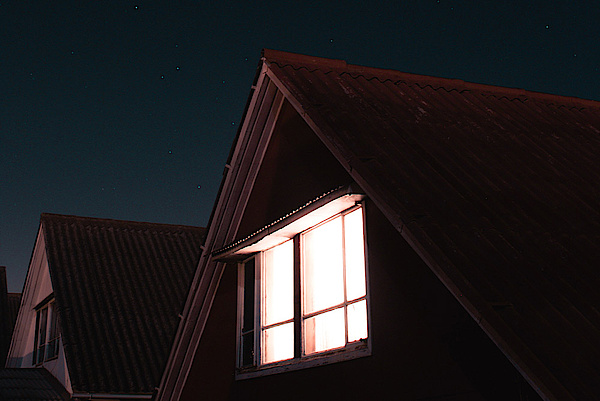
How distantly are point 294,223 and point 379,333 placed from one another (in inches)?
69.4

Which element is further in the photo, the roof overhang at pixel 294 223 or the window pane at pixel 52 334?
the window pane at pixel 52 334

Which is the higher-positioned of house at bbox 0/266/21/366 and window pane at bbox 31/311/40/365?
house at bbox 0/266/21/366

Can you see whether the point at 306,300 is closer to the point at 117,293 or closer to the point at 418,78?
the point at 418,78

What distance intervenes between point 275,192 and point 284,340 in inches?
73.5

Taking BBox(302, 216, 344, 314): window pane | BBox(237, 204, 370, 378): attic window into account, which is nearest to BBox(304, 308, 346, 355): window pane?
BBox(237, 204, 370, 378): attic window

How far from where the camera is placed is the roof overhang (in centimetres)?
677

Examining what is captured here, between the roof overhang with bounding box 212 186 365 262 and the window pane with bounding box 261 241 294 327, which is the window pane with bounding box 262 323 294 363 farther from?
the roof overhang with bounding box 212 186 365 262

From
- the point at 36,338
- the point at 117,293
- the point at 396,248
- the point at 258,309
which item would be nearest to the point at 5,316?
the point at 36,338

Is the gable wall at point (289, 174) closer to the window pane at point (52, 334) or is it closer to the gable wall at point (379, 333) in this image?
the gable wall at point (379, 333)

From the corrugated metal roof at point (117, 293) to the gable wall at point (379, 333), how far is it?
12.2ft

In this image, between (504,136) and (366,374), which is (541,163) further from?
(366,374)

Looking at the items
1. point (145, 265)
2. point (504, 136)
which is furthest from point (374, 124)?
point (145, 265)

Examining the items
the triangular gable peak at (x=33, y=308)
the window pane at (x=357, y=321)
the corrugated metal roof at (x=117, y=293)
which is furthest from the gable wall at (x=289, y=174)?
the triangular gable peak at (x=33, y=308)

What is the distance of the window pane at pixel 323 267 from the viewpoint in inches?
292
